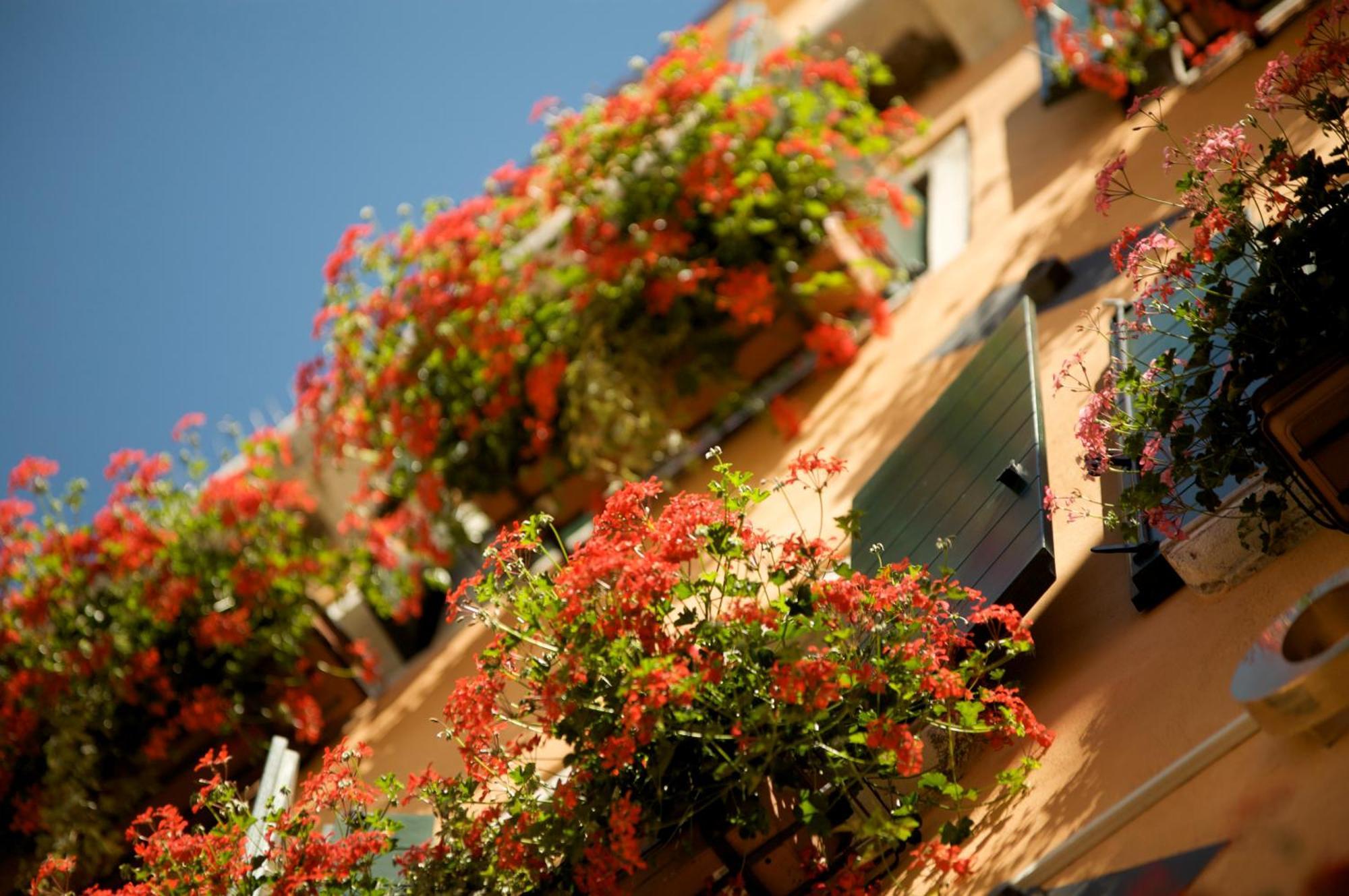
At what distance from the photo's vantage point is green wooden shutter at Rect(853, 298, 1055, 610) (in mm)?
3029

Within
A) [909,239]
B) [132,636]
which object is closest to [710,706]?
[132,636]

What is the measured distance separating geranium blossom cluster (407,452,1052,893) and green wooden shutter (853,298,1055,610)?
0.54ft

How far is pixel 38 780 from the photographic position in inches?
227

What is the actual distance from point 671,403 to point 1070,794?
136 inches

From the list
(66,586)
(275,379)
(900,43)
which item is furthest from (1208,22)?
(275,379)

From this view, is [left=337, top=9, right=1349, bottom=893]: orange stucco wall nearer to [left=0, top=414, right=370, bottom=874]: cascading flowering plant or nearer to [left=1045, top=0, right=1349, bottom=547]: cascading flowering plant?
[left=1045, top=0, right=1349, bottom=547]: cascading flowering plant

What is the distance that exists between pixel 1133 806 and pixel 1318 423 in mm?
892

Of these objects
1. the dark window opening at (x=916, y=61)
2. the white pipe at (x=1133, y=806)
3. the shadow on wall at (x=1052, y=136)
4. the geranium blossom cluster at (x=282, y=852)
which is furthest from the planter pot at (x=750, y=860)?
the dark window opening at (x=916, y=61)

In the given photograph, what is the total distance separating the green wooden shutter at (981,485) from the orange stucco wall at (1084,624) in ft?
0.85

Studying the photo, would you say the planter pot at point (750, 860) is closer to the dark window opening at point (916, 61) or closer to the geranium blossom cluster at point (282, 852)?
the geranium blossom cluster at point (282, 852)

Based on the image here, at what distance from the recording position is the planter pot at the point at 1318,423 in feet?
8.63

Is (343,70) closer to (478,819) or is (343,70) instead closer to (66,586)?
(66,586)

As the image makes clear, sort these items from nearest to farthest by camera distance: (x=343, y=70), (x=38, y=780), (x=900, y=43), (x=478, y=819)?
(x=478, y=819)
(x=38, y=780)
(x=900, y=43)
(x=343, y=70)

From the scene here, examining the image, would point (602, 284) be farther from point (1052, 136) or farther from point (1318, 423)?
point (1318, 423)
